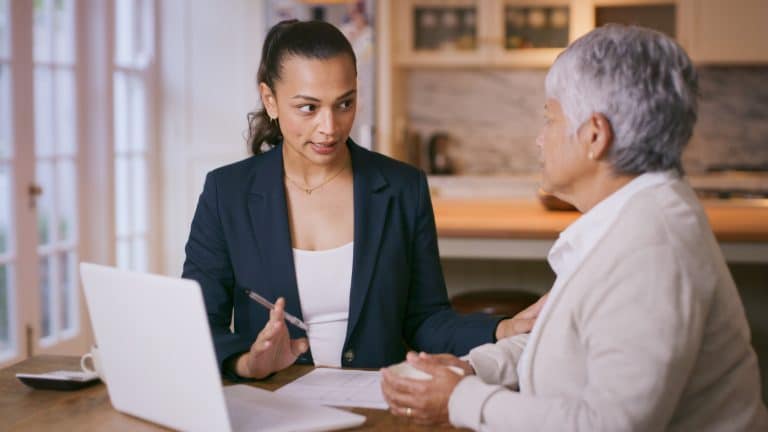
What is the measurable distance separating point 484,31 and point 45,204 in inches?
111

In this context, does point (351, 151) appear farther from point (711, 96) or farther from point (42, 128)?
point (711, 96)

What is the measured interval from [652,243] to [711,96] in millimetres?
5106

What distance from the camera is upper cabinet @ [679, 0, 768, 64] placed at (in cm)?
560

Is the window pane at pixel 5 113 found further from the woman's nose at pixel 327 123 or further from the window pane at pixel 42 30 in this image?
the woman's nose at pixel 327 123

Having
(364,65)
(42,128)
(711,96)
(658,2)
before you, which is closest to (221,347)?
(42,128)

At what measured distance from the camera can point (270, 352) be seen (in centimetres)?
171

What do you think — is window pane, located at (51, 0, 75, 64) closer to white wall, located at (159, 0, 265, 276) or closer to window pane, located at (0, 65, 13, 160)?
window pane, located at (0, 65, 13, 160)

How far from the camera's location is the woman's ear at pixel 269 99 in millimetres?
2158

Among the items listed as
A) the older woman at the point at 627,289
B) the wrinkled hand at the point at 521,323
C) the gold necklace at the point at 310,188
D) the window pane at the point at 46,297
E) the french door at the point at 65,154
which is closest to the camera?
the older woman at the point at 627,289

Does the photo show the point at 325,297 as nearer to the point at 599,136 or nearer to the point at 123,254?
the point at 599,136

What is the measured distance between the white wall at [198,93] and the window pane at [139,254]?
0.70 feet

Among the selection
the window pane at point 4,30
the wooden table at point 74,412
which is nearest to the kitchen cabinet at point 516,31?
the window pane at point 4,30

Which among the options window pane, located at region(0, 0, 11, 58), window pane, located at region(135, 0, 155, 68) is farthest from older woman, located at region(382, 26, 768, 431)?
window pane, located at region(135, 0, 155, 68)

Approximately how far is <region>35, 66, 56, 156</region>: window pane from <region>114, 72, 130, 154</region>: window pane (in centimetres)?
71
